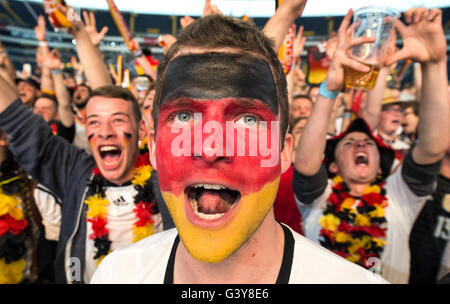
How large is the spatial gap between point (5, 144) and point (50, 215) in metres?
0.62

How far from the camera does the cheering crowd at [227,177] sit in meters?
0.83

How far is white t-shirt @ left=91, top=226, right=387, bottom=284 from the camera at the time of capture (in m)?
0.90

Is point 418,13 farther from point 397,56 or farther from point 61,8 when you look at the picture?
point 61,8

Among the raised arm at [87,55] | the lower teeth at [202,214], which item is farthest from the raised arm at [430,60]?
the raised arm at [87,55]

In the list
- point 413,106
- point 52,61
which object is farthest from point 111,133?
point 413,106

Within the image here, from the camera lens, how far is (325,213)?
1884 millimetres

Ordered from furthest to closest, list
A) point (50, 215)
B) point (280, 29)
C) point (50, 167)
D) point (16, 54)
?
point (16, 54), point (50, 215), point (50, 167), point (280, 29)

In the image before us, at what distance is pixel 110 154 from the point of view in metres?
1.91

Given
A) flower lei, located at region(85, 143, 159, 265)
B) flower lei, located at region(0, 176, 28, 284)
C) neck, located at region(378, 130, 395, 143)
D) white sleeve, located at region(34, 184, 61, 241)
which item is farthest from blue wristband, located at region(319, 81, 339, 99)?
neck, located at region(378, 130, 395, 143)

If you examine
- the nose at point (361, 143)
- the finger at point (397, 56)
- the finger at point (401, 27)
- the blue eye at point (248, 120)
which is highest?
the finger at point (401, 27)

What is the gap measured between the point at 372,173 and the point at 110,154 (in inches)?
69.6

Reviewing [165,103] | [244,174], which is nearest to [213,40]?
[165,103]

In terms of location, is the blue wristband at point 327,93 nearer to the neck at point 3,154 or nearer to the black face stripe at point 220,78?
the black face stripe at point 220,78
